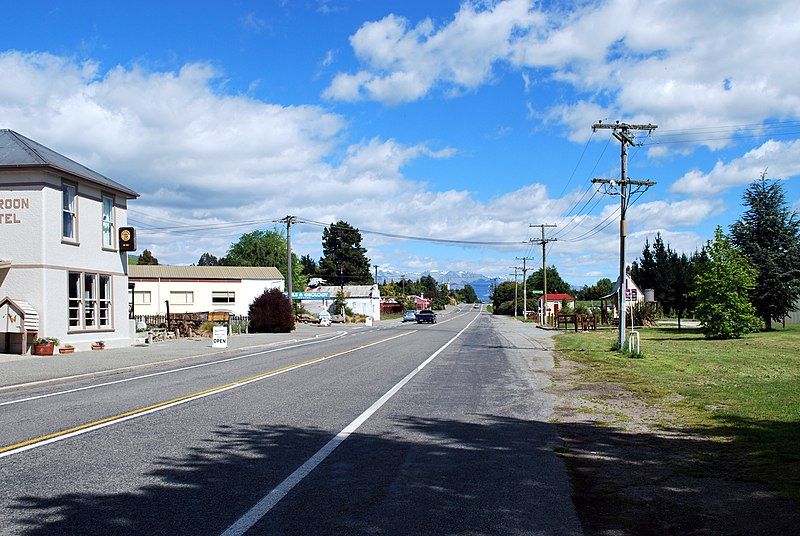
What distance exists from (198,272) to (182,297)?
13.4 ft

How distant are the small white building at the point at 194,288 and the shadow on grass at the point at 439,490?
190 ft

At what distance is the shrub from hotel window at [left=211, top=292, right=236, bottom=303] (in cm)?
2247

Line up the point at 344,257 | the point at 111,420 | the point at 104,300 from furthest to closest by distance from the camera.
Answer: the point at 344,257, the point at 104,300, the point at 111,420

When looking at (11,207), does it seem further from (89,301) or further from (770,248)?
(770,248)

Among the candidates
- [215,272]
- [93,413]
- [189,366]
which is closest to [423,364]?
[189,366]

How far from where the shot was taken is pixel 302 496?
650 cm

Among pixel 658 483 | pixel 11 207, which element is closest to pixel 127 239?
pixel 11 207

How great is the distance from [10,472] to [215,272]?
6615 centimetres

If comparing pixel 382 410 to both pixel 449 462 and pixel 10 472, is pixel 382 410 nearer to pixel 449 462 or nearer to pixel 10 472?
pixel 449 462

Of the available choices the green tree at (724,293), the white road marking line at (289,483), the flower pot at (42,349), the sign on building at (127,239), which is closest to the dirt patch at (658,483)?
the white road marking line at (289,483)

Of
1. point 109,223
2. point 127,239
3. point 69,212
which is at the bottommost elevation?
point 127,239

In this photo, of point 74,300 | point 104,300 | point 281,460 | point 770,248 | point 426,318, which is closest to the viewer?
point 281,460

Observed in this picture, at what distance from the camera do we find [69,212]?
2720 centimetres

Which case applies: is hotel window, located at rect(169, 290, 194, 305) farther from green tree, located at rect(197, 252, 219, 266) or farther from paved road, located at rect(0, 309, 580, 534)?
green tree, located at rect(197, 252, 219, 266)
